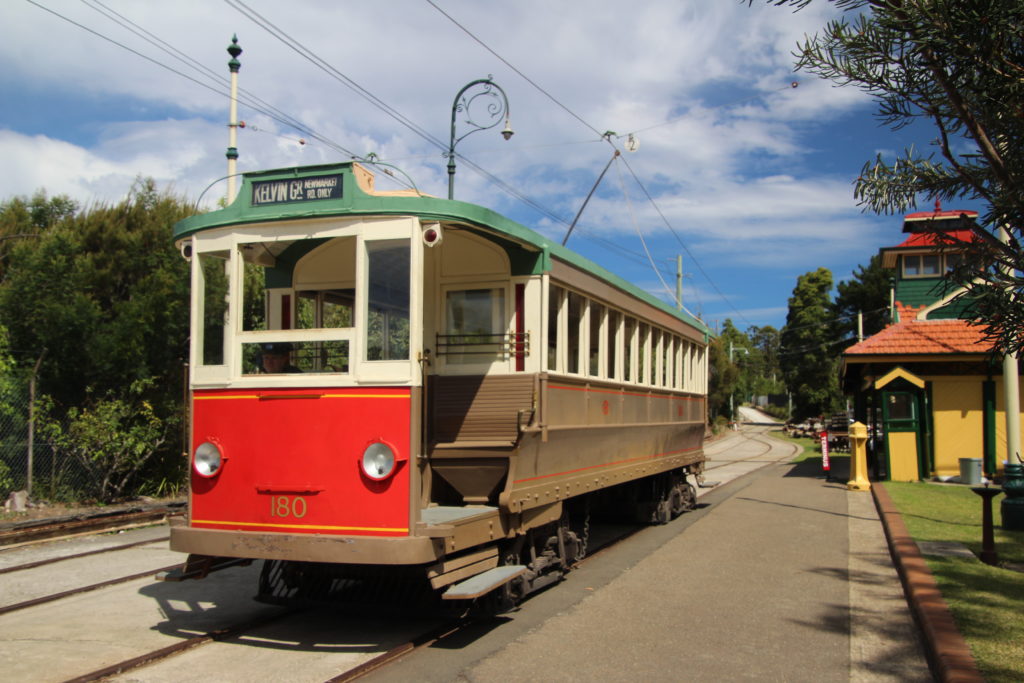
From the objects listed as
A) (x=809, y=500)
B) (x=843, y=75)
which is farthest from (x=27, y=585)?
(x=809, y=500)

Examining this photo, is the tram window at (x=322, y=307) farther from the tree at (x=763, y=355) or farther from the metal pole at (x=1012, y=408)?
the tree at (x=763, y=355)

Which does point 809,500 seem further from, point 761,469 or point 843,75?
point 843,75

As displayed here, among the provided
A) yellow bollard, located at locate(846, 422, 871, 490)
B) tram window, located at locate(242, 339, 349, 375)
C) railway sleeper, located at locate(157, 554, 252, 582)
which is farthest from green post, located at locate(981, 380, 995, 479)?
railway sleeper, located at locate(157, 554, 252, 582)

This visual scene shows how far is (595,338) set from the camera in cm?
929

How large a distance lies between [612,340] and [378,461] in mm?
4522

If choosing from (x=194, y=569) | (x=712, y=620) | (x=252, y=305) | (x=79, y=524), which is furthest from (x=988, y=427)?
(x=194, y=569)

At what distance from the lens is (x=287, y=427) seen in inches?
245

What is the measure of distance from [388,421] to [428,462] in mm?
1473

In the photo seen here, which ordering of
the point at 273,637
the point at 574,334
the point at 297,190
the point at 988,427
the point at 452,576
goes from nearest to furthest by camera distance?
1. the point at 452,576
2. the point at 297,190
3. the point at 273,637
4. the point at 574,334
5. the point at 988,427

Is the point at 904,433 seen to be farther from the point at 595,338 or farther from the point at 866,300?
the point at 866,300

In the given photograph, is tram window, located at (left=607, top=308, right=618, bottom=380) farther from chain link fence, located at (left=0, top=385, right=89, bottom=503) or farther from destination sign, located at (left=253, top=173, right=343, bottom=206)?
chain link fence, located at (left=0, top=385, right=89, bottom=503)

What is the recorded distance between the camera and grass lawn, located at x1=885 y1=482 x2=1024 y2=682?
5742mm

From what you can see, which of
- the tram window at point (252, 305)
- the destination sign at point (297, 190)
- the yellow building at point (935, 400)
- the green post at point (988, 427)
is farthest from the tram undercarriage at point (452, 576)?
the green post at point (988, 427)

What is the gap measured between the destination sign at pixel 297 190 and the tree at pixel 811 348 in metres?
53.6
